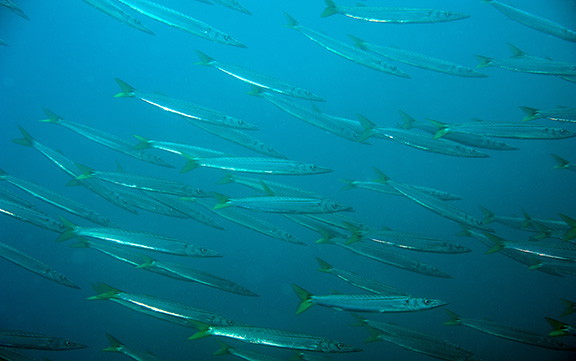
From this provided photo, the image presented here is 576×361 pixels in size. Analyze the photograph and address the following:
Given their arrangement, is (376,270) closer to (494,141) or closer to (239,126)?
(494,141)

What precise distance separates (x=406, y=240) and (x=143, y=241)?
3.10 meters

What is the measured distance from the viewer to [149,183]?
4.09m

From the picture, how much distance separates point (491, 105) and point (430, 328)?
1333 centimetres

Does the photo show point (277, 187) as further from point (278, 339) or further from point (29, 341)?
point (29, 341)

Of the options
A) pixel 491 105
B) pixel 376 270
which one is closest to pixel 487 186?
pixel 491 105

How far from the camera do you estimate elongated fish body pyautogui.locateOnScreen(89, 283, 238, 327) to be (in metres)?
3.80

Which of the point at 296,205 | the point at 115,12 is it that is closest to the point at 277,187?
the point at 296,205

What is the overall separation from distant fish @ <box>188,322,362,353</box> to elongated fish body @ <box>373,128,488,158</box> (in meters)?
2.72

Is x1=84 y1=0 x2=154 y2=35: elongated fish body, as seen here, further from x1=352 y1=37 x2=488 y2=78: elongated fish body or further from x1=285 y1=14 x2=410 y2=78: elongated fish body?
x1=352 y1=37 x2=488 y2=78: elongated fish body

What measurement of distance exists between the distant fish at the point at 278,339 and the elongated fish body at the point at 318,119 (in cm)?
280

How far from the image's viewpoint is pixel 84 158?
14867 mm

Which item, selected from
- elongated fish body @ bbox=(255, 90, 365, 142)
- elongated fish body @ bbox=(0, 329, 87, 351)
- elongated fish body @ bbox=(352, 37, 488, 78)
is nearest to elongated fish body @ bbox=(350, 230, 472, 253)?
elongated fish body @ bbox=(255, 90, 365, 142)

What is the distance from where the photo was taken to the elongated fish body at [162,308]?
12.5 feet

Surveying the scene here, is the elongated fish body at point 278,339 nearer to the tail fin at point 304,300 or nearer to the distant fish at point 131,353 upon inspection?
the tail fin at point 304,300
